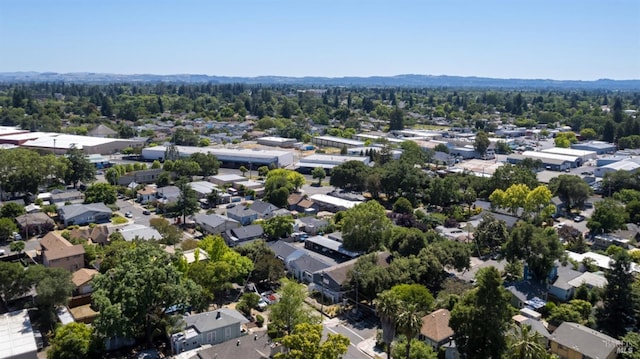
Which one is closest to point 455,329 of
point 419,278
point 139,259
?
point 419,278

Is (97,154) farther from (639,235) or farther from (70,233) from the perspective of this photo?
(639,235)

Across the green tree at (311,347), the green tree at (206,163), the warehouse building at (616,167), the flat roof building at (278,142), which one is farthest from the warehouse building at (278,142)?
the green tree at (311,347)

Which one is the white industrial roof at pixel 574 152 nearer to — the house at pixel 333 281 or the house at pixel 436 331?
the house at pixel 333 281

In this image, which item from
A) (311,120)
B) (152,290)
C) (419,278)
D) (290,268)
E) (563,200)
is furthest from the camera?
(311,120)

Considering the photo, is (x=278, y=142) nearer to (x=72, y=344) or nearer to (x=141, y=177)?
(x=141, y=177)

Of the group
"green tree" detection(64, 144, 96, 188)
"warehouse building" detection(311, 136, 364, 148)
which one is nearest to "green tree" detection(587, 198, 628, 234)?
"warehouse building" detection(311, 136, 364, 148)
